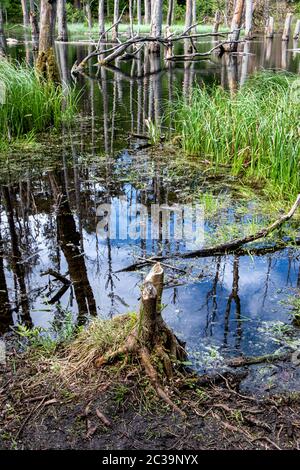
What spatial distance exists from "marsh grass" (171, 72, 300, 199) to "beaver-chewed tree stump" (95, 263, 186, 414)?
2613 mm

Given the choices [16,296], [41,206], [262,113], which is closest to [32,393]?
[16,296]

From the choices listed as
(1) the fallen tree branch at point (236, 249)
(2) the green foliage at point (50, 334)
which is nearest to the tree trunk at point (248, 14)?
(1) the fallen tree branch at point (236, 249)

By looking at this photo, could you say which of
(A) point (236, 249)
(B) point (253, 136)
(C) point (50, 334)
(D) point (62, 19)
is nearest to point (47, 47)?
(B) point (253, 136)

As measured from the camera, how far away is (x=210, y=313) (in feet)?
9.91

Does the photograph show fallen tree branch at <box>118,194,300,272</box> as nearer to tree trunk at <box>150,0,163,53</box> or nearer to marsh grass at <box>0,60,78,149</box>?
marsh grass at <box>0,60,78,149</box>

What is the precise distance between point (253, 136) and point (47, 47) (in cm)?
468

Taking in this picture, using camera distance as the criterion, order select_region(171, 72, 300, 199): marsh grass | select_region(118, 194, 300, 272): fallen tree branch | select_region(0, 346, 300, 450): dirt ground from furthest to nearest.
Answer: select_region(171, 72, 300, 199): marsh grass, select_region(118, 194, 300, 272): fallen tree branch, select_region(0, 346, 300, 450): dirt ground

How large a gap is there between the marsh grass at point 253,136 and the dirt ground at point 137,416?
2760 millimetres

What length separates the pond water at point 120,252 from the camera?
2.96 m

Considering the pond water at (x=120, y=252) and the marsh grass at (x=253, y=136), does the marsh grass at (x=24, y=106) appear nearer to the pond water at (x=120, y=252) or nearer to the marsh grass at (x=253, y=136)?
the pond water at (x=120, y=252)

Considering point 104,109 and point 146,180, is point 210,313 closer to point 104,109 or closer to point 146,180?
point 146,180

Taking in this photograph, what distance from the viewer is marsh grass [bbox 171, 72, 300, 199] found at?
4699 mm

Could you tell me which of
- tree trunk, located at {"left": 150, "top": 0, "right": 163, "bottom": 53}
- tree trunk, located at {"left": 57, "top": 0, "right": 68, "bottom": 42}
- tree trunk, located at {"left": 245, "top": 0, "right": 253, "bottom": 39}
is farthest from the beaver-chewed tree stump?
tree trunk, located at {"left": 245, "top": 0, "right": 253, "bottom": 39}

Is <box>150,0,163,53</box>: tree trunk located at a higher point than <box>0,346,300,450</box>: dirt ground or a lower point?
higher
